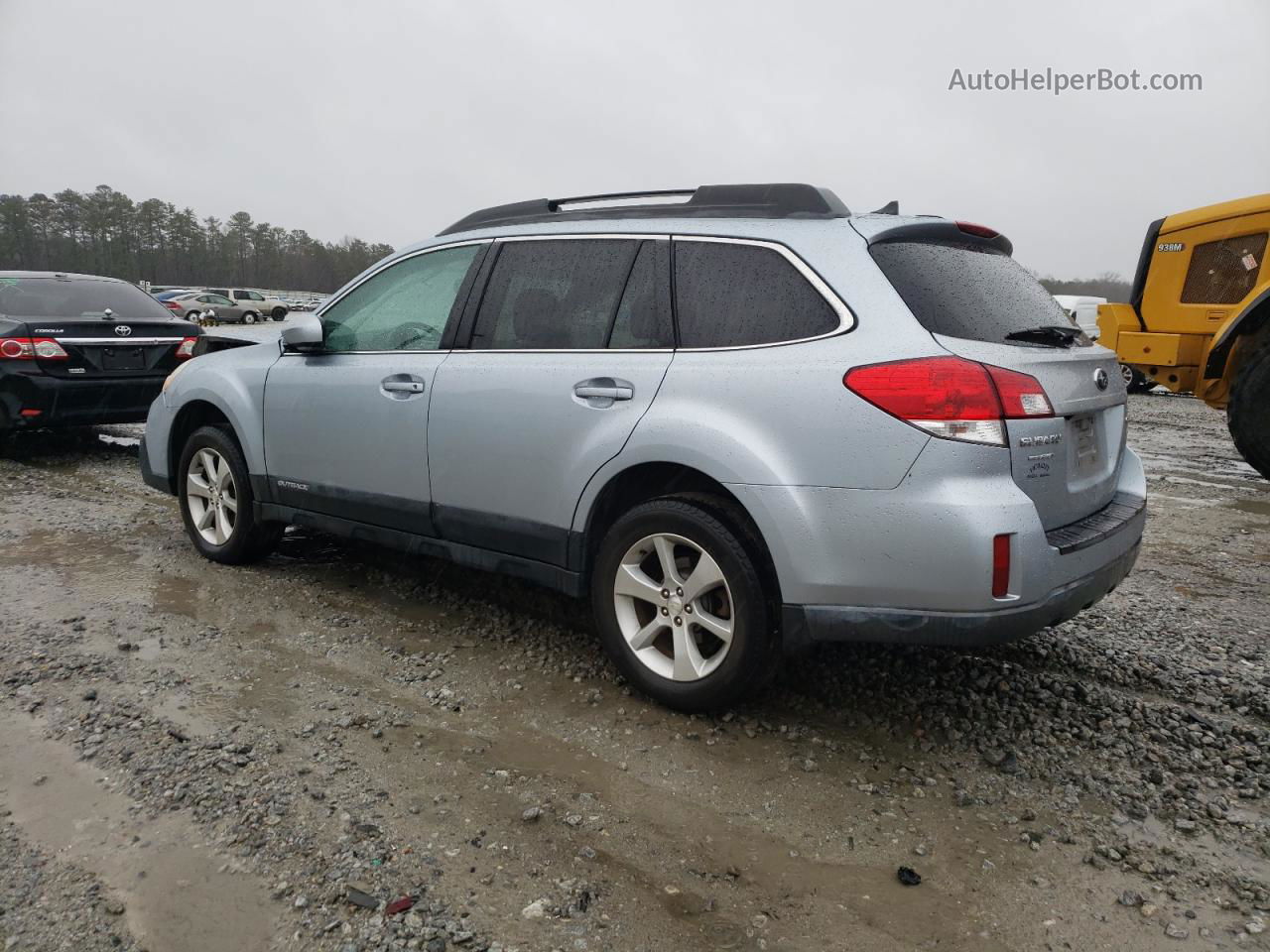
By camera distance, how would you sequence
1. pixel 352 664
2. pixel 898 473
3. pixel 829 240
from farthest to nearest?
pixel 352 664, pixel 829 240, pixel 898 473

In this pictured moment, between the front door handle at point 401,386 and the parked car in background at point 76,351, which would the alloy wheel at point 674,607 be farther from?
the parked car in background at point 76,351

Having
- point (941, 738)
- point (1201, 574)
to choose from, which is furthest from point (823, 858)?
point (1201, 574)

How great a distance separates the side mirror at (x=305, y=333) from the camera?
4.30m

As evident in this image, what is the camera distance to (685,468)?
10.2ft

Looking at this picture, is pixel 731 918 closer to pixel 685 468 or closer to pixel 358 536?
pixel 685 468

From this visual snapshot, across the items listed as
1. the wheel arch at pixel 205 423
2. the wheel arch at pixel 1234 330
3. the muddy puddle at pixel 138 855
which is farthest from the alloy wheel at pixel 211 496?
the wheel arch at pixel 1234 330

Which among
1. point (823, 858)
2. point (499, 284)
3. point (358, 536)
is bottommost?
point (823, 858)

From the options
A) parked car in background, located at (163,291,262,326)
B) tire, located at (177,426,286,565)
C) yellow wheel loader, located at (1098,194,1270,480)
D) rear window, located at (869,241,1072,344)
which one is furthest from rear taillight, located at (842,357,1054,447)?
parked car in background, located at (163,291,262,326)

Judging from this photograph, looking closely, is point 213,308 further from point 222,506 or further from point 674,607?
point 674,607

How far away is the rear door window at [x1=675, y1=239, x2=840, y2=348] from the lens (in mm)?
2959

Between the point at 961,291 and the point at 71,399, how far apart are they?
7476 mm

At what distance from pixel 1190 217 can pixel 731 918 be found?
30.9 ft

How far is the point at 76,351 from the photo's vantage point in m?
7.75

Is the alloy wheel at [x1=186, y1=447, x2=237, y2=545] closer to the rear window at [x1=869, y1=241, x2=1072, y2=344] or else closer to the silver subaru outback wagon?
the silver subaru outback wagon
